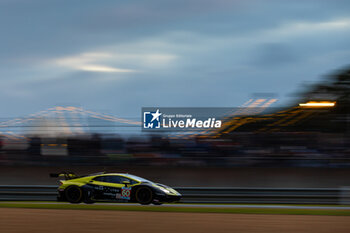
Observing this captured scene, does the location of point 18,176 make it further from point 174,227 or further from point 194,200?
point 174,227

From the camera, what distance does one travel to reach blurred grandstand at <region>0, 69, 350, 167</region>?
1692 centimetres

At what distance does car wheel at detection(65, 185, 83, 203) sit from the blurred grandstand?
4100mm

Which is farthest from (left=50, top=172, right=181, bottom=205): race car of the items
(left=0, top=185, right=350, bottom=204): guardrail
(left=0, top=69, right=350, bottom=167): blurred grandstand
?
(left=0, top=69, right=350, bottom=167): blurred grandstand

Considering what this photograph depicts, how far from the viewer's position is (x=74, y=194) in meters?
13.9

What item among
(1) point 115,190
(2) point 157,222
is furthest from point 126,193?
(2) point 157,222

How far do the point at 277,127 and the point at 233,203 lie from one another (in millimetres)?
3809

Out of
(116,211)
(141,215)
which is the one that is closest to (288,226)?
(141,215)

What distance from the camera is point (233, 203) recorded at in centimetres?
1492

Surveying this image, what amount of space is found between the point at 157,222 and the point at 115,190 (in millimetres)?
4200

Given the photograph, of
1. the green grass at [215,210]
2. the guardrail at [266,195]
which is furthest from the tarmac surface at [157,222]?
the guardrail at [266,195]

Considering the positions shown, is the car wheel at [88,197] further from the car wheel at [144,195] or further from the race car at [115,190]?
the car wheel at [144,195]

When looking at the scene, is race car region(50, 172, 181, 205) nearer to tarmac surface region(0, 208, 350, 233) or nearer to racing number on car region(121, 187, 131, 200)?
racing number on car region(121, 187, 131, 200)

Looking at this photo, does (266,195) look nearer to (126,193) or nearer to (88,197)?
(126,193)

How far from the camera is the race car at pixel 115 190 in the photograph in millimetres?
13461
